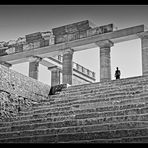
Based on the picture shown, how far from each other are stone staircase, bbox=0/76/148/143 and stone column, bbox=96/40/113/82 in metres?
7.23

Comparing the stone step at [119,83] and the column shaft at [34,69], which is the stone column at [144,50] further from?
the column shaft at [34,69]

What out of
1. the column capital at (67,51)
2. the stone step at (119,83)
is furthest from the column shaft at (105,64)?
the stone step at (119,83)

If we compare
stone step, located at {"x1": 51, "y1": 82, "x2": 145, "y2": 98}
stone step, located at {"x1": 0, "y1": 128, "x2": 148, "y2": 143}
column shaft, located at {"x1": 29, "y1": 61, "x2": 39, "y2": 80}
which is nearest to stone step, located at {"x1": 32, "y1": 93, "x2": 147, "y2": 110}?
stone step, located at {"x1": 51, "y1": 82, "x2": 145, "y2": 98}

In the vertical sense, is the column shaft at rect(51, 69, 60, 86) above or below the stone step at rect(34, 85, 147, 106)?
above

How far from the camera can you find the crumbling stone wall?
11102mm

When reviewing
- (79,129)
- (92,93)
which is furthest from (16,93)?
(79,129)

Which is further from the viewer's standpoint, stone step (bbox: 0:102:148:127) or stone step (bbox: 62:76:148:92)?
stone step (bbox: 62:76:148:92)

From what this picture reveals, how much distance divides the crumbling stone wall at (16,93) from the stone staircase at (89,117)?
1.10 feet

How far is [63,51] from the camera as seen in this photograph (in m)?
21.7

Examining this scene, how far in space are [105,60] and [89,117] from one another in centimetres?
1167

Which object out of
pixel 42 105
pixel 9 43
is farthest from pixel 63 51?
pixel 42 105

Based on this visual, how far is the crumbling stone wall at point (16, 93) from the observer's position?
1110 cm

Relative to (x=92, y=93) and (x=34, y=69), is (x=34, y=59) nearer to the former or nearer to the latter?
(x=34, y=69)

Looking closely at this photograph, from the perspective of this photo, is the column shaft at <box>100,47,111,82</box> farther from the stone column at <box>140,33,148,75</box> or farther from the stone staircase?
the stone staircase
